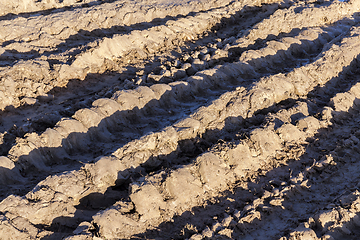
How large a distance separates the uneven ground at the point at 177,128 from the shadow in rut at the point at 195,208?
0.04 m

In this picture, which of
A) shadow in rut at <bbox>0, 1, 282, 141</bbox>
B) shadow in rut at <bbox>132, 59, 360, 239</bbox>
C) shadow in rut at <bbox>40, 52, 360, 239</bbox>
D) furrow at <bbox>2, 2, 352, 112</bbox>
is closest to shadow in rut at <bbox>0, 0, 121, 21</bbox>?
furrow at <bbox>2, 2, 352, 112</bbox>

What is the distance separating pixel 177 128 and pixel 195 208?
2504mm

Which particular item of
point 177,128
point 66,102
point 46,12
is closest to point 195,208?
point 177,128

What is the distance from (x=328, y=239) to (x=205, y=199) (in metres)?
2.74

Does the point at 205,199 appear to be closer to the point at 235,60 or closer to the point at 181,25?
the point at 235,60

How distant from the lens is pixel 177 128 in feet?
30.8

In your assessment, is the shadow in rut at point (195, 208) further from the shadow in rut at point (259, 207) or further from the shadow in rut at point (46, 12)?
the shadow in rut at point (46, 12)

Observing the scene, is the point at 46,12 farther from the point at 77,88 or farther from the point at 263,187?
the point at 263,187

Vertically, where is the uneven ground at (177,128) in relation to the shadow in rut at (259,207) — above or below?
above

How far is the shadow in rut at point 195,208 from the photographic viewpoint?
7.32m

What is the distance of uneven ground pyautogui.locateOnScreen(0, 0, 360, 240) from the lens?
7312mm

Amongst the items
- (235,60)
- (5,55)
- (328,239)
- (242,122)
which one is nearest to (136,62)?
(235,60)

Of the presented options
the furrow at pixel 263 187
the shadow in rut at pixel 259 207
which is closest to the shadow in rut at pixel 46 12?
the furrow at pixel 263 187

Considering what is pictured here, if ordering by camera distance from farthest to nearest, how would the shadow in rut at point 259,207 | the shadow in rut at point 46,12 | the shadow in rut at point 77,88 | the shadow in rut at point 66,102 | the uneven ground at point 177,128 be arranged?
1. the shadow in rut at point 46,12
2. the shadow in rut at point 77,88
3. the shadow in rut at point 66,102
4. the uneven ground at point 177,128
5. the shadow in rut at point 259,207
